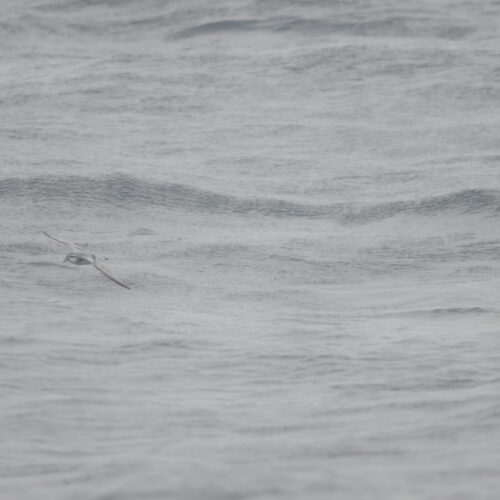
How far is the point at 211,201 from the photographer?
28.8 feet

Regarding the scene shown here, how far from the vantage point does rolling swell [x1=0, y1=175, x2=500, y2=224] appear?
8570mm

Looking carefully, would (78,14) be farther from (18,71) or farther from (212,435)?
(212,435)

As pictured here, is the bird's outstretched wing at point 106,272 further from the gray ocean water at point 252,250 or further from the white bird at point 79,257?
the gray ocean water at point 252,250

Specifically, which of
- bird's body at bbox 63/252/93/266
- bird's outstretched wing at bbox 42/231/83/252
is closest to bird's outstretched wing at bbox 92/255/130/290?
bird's body at bbox 63/252/93/266

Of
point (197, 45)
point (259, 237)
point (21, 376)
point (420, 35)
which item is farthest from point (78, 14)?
point (21, 376)

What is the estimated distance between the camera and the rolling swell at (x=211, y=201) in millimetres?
8570

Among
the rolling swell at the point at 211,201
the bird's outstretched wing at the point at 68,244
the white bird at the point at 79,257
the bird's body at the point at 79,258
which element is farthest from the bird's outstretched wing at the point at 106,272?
the rolling swell at the point at 211,201

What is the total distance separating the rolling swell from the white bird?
1.19 meters

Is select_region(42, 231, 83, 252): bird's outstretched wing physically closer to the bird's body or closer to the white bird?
the white bird

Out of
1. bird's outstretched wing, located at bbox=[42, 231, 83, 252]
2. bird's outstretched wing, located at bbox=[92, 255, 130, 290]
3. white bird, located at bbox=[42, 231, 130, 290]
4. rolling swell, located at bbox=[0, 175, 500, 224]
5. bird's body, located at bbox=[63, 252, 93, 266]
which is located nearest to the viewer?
bird's outstretched wing, located at bbox=[92, 255, 130, 290]

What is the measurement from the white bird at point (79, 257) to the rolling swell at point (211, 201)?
1.19 meters

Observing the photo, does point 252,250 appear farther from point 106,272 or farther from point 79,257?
point 106,272

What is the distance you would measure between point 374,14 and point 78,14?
382 centimetres

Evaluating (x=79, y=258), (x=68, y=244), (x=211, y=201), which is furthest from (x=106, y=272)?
(x=211, y=201)
